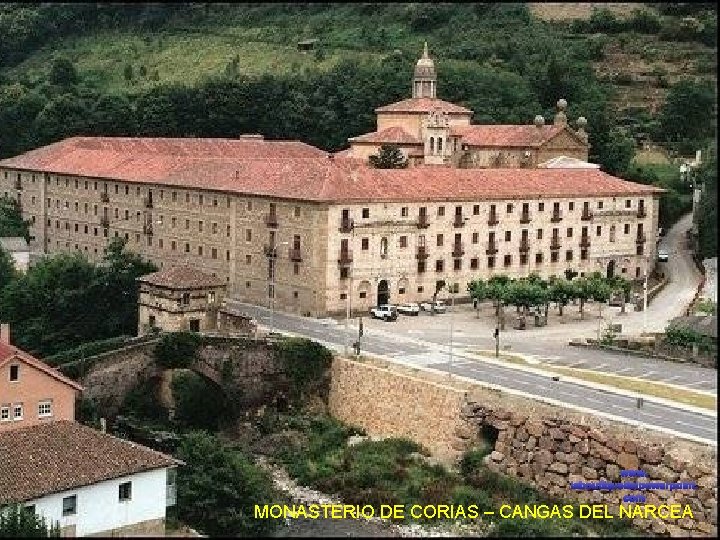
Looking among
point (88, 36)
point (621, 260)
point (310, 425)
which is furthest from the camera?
point (88, 36)

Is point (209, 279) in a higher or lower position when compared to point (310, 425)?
higher

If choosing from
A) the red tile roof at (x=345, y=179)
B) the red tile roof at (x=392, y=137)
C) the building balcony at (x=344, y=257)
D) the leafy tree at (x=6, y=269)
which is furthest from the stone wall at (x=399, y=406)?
the red tile roof at (x=392, y=137)

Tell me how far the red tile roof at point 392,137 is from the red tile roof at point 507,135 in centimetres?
462

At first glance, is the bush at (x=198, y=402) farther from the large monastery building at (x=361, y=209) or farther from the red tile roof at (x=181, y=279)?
the large monastery building at (x=361, y=209)

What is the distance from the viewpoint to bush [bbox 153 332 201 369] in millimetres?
59125

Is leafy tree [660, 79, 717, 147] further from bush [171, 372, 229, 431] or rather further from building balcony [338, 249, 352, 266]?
bush [171, 372, 229, 431]

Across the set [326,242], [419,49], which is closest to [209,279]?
[326,242]

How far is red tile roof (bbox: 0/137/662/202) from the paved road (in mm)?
7005

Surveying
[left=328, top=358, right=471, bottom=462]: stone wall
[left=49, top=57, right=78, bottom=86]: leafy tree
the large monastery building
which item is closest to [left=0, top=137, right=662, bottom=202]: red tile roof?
the large monastery building

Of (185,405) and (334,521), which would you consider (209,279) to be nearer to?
(185,405)

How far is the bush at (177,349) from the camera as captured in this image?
194ft

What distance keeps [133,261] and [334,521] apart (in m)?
28.0

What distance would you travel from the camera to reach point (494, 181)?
77.5 meters

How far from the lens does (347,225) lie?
68625 mm
